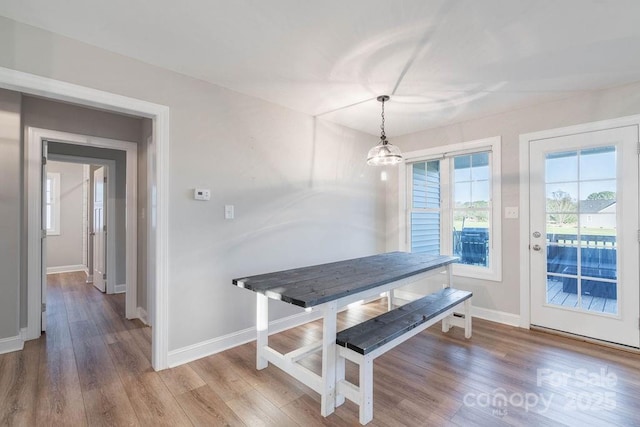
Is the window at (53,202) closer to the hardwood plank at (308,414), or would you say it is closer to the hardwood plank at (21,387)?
the hardwood plank at (21,387)

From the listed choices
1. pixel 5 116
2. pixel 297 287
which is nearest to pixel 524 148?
pixel 297 287

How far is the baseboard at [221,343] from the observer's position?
94.4 inches

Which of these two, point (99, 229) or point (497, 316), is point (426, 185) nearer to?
point (497, 316)

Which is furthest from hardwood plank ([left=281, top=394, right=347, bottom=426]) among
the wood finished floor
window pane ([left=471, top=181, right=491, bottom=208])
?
window pane ([left=471, top=181, right=491, bottom=208])

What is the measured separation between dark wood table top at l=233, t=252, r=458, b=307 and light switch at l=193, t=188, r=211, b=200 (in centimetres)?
79

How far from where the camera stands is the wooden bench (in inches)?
68.2

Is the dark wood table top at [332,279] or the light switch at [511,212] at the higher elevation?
the light switch at [511,212]

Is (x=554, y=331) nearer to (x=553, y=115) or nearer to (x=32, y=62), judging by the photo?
(x=553, y=115)

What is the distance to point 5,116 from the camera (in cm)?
263

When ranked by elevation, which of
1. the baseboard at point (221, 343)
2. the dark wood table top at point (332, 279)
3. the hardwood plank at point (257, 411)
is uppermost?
the dark wood table top at point (332, 279)

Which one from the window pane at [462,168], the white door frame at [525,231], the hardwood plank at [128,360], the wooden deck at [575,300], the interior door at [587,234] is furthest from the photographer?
the window pane at [462,168]

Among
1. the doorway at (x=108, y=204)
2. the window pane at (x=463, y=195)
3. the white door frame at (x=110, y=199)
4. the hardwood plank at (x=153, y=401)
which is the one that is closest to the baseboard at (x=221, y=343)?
the hardwood plank at (x=153, y=401)

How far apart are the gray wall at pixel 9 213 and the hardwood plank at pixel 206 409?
1.94m

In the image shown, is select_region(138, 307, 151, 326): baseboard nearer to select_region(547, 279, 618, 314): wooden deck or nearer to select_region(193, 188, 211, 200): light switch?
select_region(193, 188, 211, 200): light switch
